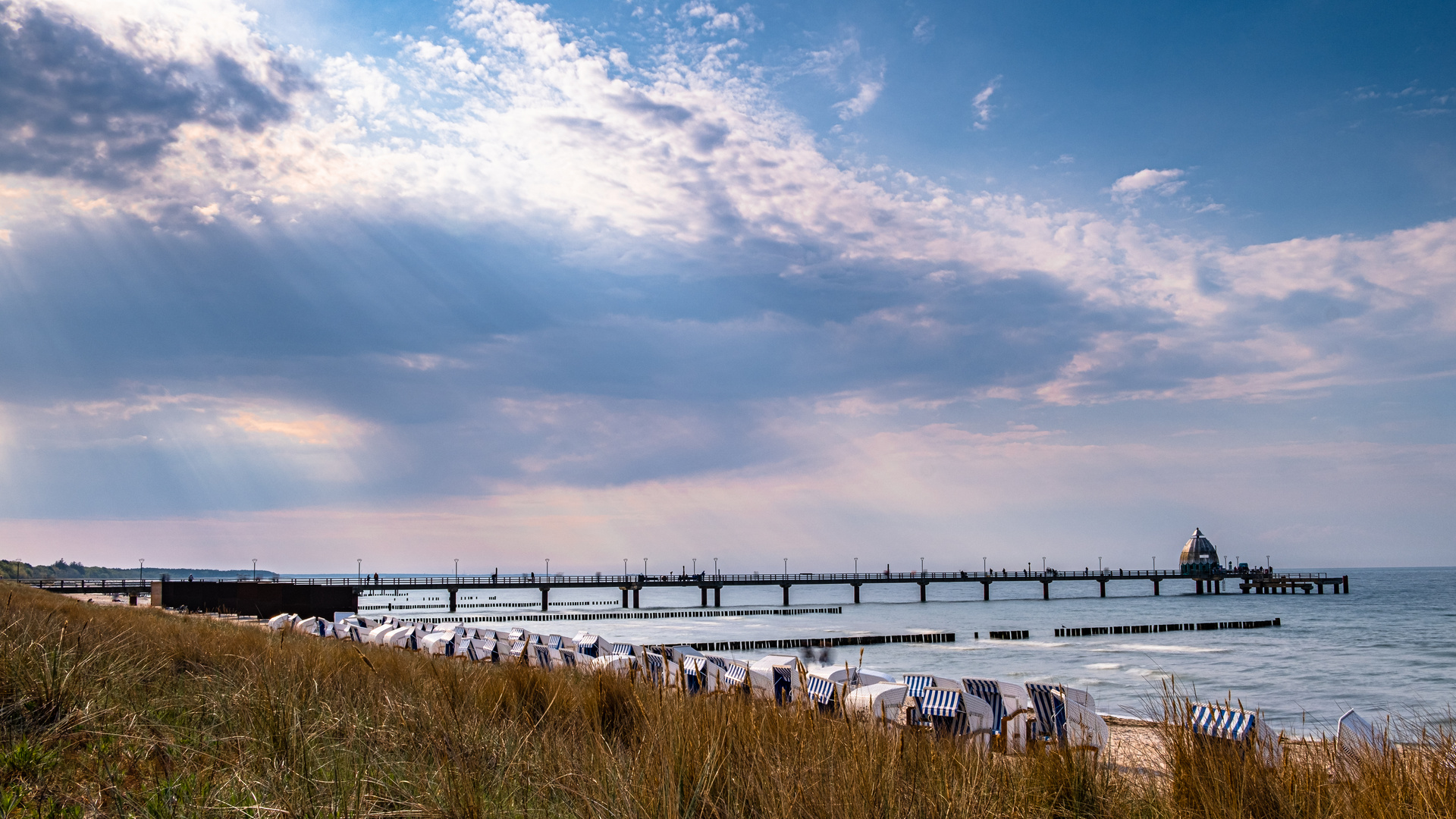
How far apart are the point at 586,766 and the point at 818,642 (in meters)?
45.4

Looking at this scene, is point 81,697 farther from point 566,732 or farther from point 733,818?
point 733,818

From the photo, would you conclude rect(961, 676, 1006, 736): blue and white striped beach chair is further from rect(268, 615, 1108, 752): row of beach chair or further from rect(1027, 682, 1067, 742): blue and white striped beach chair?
rect(1027, 682, 1067, 742): blue and white striped beach chair

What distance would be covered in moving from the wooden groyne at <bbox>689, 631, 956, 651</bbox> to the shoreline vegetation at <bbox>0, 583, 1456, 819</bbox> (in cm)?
3828

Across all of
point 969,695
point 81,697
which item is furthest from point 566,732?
point 969,695

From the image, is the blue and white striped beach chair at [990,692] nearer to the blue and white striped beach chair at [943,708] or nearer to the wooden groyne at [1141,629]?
the blue and white striped beach chair at [943,708]

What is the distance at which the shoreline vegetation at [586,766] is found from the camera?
3.81m

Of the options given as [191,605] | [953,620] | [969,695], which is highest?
[969,695]

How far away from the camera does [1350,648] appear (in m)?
46.4

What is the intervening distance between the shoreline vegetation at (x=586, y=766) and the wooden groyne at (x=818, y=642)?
3828 cm

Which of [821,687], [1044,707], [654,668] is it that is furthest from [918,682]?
[654,668]

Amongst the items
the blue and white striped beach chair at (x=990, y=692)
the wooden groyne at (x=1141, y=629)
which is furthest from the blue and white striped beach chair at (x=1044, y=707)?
the wooden groyne at (x=1141, y=629)

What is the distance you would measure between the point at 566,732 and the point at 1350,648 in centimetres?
5328

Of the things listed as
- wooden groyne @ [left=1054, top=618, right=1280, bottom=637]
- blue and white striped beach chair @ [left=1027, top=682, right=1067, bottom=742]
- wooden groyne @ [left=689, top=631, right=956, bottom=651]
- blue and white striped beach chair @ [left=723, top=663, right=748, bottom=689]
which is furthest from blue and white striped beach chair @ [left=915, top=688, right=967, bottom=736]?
wooden groyne @ [left=1054, top=618, right=1280, bottom=637]

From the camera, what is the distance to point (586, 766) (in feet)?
14.6
